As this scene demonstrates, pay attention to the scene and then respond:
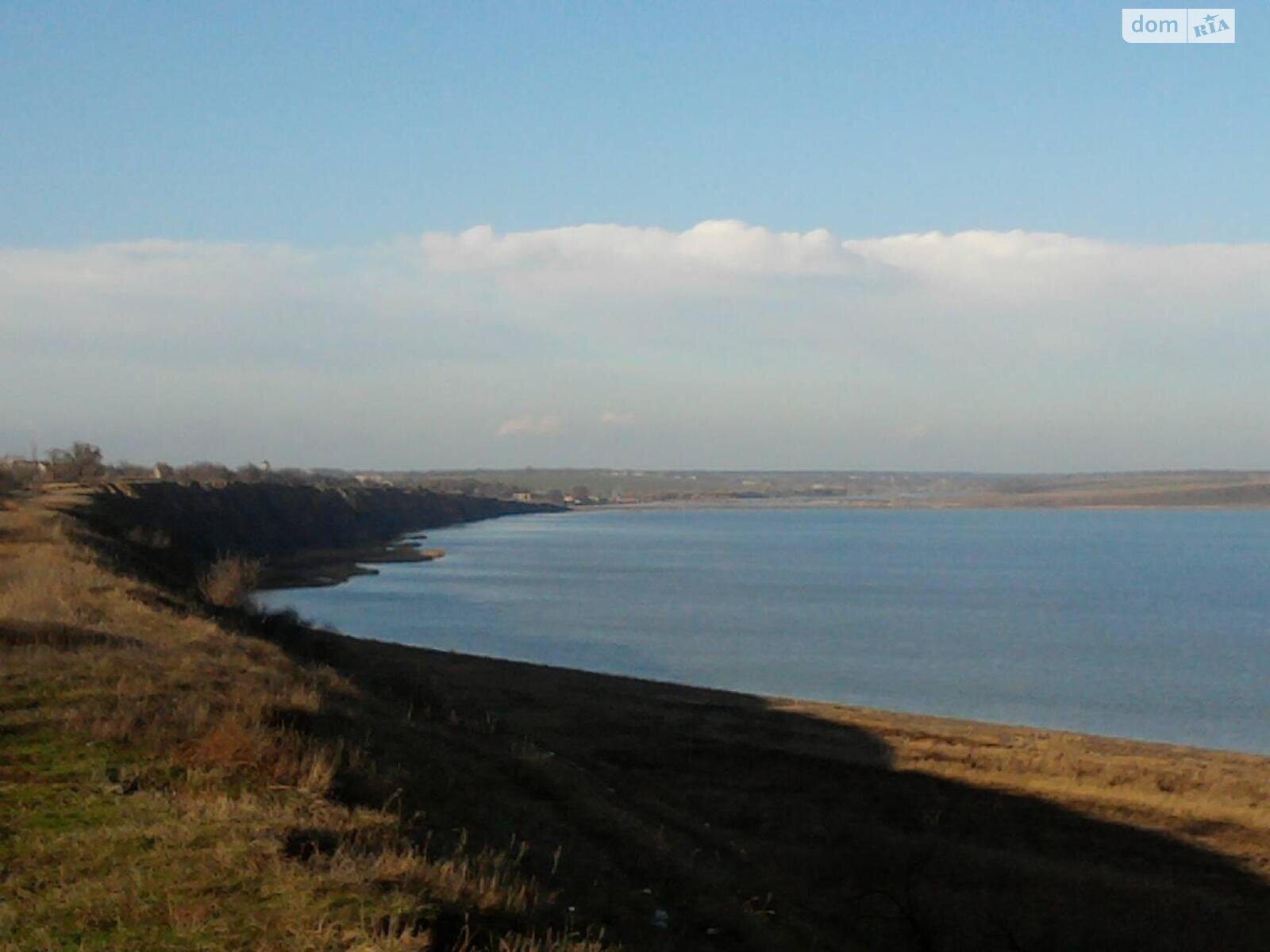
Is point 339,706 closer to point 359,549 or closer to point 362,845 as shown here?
point 362,845

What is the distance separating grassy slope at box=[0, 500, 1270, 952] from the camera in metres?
6.13

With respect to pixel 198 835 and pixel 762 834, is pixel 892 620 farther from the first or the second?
pixel 198 835

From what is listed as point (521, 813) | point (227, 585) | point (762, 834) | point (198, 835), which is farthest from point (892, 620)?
point (198, 835)

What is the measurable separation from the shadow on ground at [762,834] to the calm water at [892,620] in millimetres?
9948

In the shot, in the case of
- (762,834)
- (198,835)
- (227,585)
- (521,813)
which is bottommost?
(762,834)

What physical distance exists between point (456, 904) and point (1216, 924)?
11.0 meters

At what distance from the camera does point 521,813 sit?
10953 mm

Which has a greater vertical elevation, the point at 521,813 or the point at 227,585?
the point at 227,585

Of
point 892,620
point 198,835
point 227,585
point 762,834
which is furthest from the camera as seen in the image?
point 892,620

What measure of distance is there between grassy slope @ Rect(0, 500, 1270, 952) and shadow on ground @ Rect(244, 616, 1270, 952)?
6 cm

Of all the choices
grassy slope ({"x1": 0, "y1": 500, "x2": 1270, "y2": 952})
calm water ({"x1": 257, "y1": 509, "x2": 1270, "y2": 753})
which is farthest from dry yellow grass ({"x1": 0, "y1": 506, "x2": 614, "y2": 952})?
calm water ({"x1": 257, "y1": 509, "x2": 1270, "y2": 753})

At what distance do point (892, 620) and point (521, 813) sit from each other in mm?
39161

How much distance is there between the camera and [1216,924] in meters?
14.3

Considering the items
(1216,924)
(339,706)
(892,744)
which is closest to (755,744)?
(892,744)
